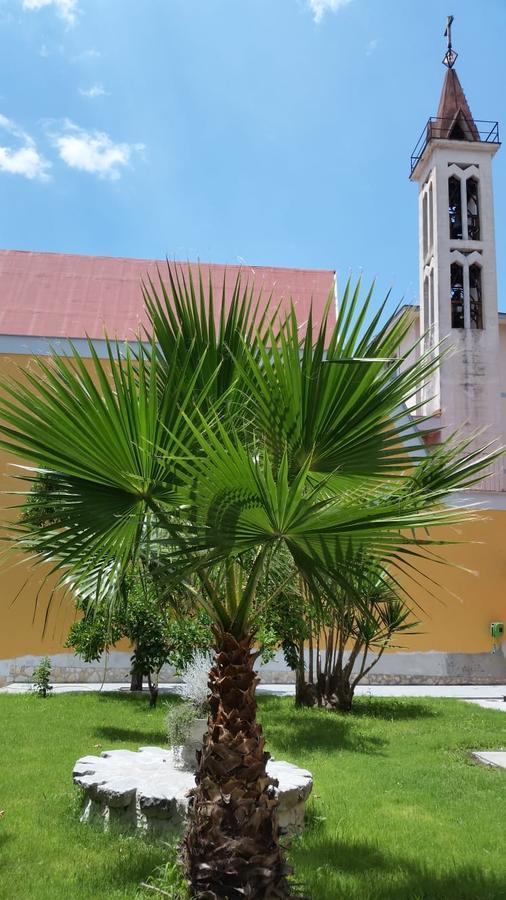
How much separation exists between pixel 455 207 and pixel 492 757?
1753 cm

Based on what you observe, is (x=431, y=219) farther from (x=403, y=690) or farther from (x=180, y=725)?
(x=180, y=725)

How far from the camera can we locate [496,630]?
18.4 m

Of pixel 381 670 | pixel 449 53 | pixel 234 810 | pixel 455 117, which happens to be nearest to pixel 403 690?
pixel 381 670

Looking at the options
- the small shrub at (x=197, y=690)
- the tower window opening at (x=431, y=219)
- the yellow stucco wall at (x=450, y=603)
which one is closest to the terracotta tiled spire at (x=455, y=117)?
the tower window opening at (x=431, y=219)

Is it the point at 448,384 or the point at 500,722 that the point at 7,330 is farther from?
the point at 500,722

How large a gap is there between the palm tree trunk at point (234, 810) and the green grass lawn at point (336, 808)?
2.61 ft

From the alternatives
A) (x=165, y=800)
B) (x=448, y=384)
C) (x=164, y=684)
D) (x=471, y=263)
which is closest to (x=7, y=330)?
(x=164, y=684)

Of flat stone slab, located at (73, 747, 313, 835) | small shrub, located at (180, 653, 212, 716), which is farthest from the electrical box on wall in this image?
flat stone slab, located at (73, 747, 313, 835)

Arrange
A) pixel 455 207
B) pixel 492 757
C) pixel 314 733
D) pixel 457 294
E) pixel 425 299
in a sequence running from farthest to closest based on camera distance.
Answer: pixel 425 299
pixel 455 207
pixel 457 294
pixel 314 733
pixel 492 757

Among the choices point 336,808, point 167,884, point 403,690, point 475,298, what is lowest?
point 167,884

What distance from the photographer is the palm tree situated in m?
3.64

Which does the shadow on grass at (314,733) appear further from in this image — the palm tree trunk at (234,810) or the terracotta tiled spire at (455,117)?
the terracotta tiled spire at (455,117)

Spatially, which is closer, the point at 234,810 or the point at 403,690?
the point at 234,810

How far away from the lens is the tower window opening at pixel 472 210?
22953mm
